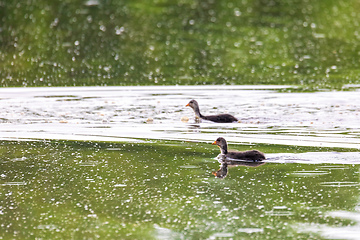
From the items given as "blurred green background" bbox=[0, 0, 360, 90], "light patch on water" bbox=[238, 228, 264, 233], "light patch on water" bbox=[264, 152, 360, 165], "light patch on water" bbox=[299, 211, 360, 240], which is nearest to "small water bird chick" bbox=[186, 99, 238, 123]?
"light patch on water" bbox=[264, 152, 360, 165]

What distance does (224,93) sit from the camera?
23828 millimetres

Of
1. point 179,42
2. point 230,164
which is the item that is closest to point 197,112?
point 230,164

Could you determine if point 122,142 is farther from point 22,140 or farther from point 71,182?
point 71,182

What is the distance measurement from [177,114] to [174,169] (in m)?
6.69

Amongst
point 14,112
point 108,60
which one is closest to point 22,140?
point 14,112

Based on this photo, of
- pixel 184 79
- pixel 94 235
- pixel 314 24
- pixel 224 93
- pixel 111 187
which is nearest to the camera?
pixel 94 235

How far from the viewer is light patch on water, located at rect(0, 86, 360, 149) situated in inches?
679

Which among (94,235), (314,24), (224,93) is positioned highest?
(314,24)

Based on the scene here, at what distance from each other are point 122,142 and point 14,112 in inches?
203

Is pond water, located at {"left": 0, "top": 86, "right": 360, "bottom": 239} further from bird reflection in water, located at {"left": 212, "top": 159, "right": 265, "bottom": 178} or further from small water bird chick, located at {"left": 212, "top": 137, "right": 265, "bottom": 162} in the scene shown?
small water bird chick, located at {"left": 212, "top": 137, "right": 265, "bottom": 162}

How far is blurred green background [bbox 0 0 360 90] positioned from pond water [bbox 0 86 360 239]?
4.35 m

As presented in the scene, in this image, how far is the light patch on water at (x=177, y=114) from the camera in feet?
56.5

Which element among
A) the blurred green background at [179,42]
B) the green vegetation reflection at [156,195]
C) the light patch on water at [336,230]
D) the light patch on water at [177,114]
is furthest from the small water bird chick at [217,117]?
the light patch on water at [336,230]

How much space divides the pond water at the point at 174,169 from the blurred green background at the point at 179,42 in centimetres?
435
